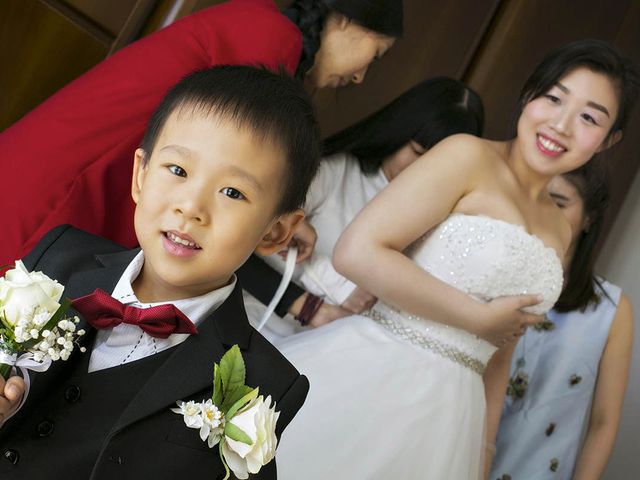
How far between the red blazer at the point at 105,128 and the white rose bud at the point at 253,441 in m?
0.78

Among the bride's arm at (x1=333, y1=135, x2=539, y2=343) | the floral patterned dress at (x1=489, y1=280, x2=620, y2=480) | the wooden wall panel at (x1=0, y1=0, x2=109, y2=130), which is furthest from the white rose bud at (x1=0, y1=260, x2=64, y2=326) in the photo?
the floral patterned dress at (x1=489, y1=280, x2=620, y2=480)

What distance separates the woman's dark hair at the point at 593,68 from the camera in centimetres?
208

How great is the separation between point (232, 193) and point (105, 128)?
0.72 m

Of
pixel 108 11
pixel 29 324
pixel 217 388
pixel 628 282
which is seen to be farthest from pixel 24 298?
pixel 628 282

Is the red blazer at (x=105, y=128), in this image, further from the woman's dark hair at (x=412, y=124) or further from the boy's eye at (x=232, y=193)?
the boy's eye at (x=232, y=193)

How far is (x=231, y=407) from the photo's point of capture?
1.05 m

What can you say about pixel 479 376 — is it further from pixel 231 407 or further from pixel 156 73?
pixel 231 407

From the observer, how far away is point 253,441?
101 cm

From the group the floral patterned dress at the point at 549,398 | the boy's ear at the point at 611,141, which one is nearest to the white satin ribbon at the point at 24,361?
the boy's ear at the point at 611,141

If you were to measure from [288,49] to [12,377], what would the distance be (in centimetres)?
116

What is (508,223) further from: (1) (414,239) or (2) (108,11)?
(2) (108,11)

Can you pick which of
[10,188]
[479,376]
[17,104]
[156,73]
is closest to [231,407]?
[10,188]

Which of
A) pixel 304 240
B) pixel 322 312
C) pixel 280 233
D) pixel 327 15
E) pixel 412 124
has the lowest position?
pixel 322 312

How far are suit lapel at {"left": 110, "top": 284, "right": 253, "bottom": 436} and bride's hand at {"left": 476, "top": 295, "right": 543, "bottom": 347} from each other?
91cm
